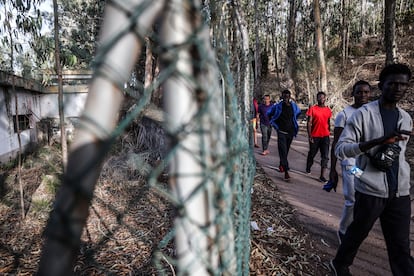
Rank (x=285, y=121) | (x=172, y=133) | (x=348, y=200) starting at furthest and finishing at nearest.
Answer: (x=285, y=121) → (x=348, y=200) → (x=172, y=133)

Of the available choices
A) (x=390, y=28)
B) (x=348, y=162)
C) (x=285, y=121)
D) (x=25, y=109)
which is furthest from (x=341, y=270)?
(x=25, y=109)

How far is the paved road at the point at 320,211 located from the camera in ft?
8.91

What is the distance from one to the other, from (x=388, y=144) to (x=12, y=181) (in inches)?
267

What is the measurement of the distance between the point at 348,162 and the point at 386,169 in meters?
0.62

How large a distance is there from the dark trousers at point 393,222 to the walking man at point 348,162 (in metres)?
0.43

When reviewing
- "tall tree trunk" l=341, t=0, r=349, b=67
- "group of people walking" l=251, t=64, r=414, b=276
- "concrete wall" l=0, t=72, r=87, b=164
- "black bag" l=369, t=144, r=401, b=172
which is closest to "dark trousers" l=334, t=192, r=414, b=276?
"group of people walking" l=251, t=64, r=414, b=276

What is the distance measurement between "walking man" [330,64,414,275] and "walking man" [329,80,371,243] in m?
0.38

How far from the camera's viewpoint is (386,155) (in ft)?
6.55

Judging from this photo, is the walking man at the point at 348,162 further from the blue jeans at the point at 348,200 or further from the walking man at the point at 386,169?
the walking man at the point at 386,169

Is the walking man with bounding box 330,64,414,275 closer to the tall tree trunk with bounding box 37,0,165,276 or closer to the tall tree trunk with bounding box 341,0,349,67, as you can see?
the tall tree trunk with bounding box 37,0,165,276

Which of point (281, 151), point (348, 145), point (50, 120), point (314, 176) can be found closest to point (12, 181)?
point (50, 120)

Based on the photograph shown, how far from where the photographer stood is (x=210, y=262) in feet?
2.51

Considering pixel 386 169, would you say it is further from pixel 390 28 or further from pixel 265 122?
pixel 390 28

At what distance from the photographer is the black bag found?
78.4 inches
